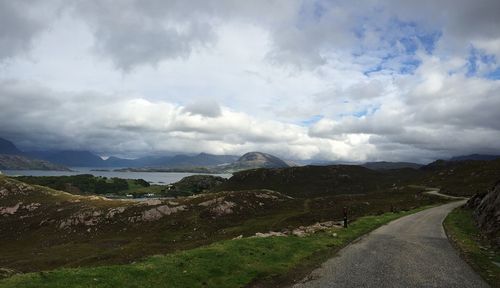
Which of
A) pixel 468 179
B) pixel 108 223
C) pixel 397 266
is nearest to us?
pixel 397 266

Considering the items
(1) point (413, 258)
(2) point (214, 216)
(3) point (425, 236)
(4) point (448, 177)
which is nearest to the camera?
(1) point (413, 258)

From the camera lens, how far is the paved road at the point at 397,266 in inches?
836

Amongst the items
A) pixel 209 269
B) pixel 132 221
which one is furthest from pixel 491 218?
pixel 132 221

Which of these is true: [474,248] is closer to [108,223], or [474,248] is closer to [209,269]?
[209,269]

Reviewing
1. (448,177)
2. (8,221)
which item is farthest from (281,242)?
(448,177)

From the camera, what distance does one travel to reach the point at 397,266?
2492 cm

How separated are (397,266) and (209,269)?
1236 centimetres

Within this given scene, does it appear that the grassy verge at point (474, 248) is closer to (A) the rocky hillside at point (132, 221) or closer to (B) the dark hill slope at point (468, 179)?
(A) the rocky hillside at point (132, 221)

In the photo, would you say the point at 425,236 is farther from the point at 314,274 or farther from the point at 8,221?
the point at 8,221

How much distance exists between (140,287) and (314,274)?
1048 centimetres

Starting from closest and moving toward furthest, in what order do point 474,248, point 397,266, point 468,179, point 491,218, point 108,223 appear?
point 397,266
point 474,248
point 491,218
point 108,223
point 468,179

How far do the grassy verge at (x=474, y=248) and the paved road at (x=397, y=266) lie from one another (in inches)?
27.3

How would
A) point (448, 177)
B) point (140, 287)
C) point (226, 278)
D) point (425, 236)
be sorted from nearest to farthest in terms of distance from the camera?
point (140, 287) → point (226, 278) → point (425, 236) → point (448, 177)

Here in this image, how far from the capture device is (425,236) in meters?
38.0
